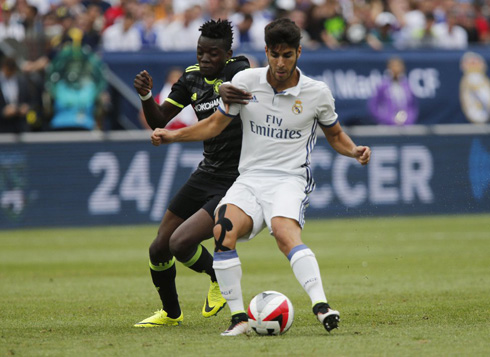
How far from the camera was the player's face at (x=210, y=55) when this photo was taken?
812 cm

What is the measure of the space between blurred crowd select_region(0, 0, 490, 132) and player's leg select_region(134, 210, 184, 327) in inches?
444

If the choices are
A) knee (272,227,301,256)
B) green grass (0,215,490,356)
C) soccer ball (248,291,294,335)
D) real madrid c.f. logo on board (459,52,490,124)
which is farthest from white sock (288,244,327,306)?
real madrid c.f. logo on board (459,52,490,124)

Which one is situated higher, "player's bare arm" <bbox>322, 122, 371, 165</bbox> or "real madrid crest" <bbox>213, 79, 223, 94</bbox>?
"real madrid crest" <bbox>213, 79, 223, 94</bbox>

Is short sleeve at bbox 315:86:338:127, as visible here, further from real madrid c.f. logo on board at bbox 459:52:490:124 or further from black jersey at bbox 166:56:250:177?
real madrid c.f. logo on board at bbox 459:52:490:124

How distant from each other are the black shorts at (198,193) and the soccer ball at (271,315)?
1.33 m

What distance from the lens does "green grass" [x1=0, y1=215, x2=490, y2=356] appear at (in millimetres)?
6812

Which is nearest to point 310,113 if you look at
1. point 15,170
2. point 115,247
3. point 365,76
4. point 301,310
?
point 301,310

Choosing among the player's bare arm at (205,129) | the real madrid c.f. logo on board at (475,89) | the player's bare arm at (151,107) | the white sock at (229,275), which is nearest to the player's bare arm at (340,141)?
the player's bare arm at (205,129)

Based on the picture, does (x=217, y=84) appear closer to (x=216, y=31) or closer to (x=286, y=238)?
(x=216, y=31)

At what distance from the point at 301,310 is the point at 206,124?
238 cm

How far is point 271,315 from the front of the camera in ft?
23.8

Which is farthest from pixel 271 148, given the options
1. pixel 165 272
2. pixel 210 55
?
pixel 165 272

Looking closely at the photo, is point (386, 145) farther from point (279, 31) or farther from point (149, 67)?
point (279, 31)

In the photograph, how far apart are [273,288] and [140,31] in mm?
11571
